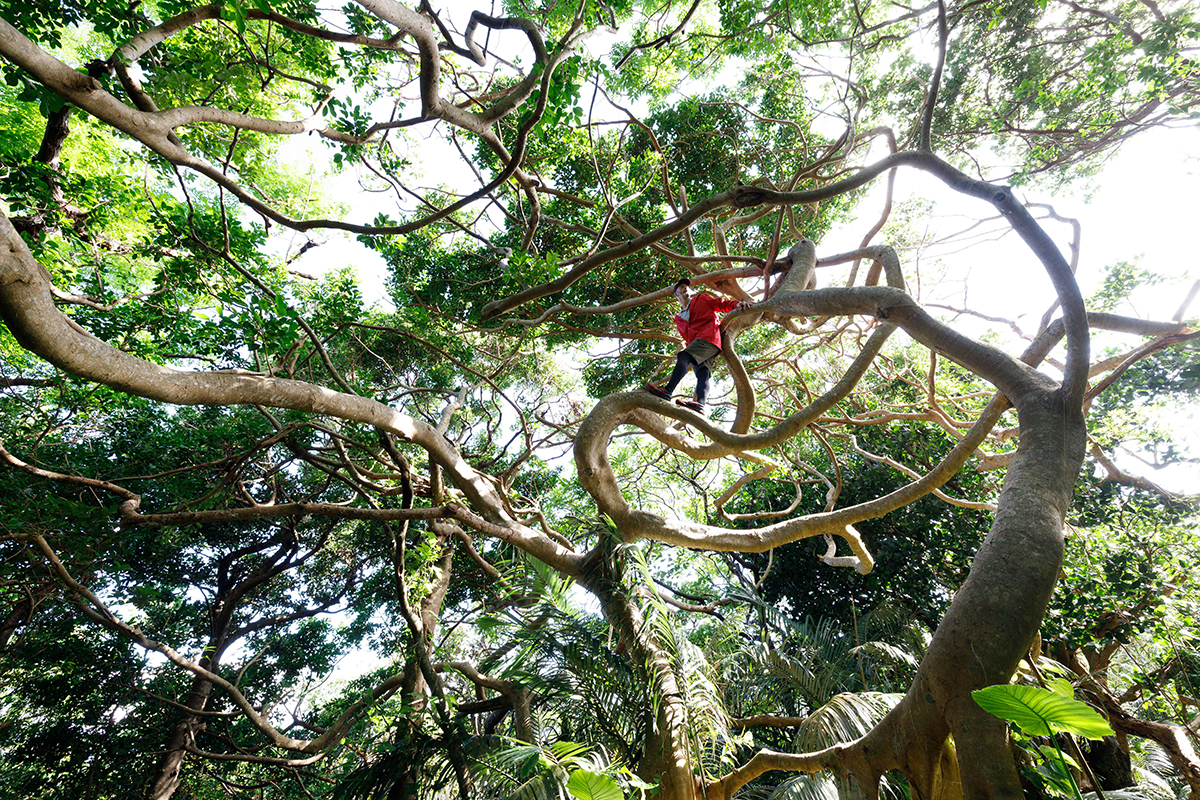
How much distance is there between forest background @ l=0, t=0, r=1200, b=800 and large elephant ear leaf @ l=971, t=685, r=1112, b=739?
0.07m

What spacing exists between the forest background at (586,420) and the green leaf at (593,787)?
0.02 m

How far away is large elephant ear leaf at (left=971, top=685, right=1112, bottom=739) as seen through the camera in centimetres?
171

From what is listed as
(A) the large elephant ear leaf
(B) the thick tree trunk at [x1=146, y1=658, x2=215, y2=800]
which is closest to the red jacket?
(A) the large elephant ear leaf

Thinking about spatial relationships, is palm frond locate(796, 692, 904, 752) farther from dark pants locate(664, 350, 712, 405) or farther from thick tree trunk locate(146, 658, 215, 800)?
thick tree trunk locate(146, 658, 215, 800)

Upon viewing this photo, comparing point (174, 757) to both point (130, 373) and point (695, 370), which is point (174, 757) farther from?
point (695, 370)

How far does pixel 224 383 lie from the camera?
10.2ft

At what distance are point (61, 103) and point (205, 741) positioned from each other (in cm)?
1171

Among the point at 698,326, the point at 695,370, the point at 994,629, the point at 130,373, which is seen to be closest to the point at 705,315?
the point at 698,326

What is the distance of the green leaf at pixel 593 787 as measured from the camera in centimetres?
248

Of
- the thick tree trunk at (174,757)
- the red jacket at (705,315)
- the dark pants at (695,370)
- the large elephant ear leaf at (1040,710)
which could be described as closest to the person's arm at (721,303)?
the red jacket at (705,315)

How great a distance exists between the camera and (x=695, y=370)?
5.54 m

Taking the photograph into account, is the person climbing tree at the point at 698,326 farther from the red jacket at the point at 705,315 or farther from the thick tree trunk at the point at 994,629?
the thick tree trunk at the point at 994,629

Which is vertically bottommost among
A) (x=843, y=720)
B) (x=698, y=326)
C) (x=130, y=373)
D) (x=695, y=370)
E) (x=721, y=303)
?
(x=843, y=720)

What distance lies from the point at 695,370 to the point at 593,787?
388 centimetres
